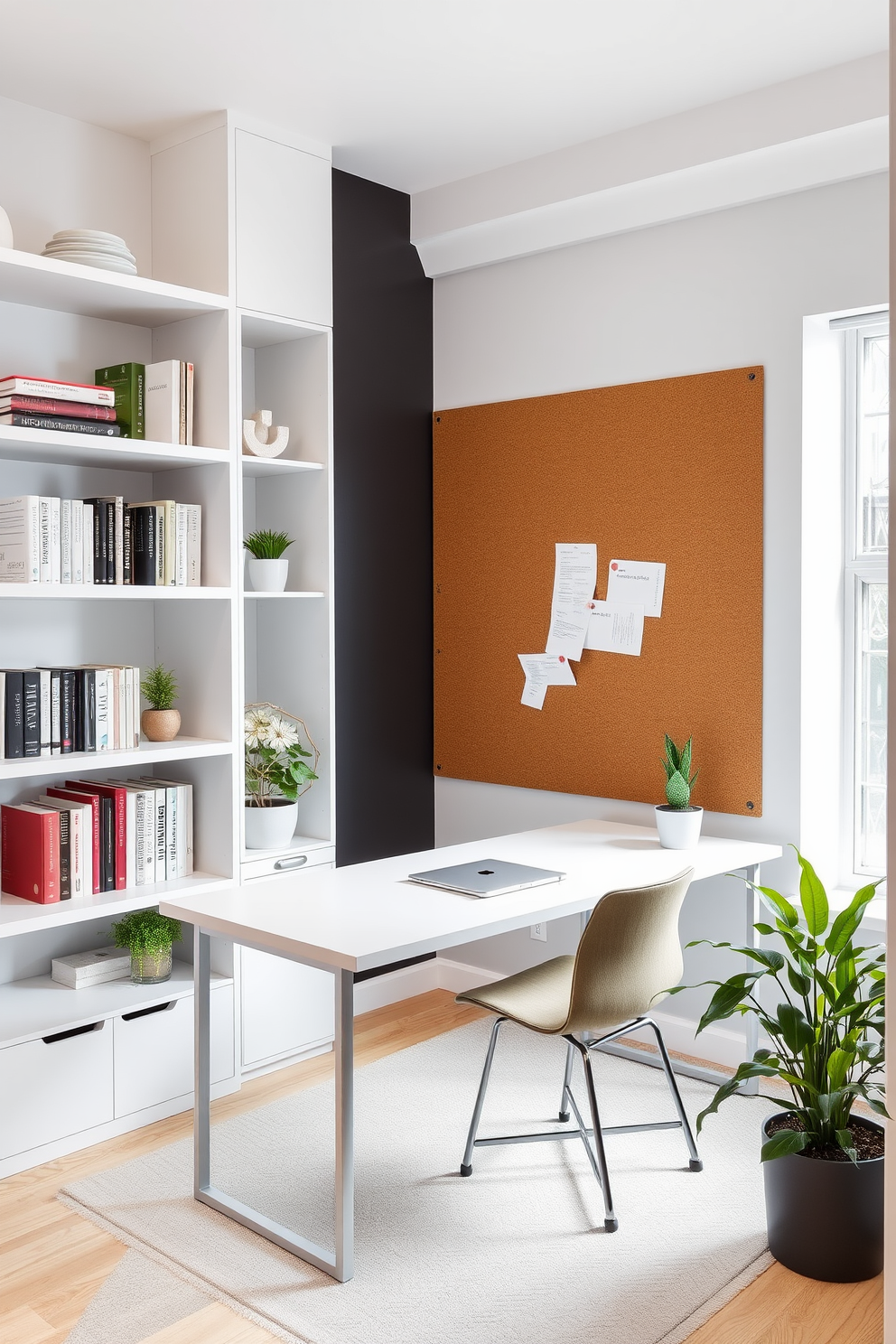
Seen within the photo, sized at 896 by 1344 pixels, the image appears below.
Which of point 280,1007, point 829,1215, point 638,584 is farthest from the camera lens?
point 638,584

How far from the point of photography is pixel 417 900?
254 centimetres

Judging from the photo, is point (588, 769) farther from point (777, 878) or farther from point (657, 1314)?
point (657, 1314)

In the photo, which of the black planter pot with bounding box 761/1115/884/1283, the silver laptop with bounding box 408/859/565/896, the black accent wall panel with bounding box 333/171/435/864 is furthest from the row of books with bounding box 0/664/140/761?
the black planter pot with bounding box 761/1115/884/1283

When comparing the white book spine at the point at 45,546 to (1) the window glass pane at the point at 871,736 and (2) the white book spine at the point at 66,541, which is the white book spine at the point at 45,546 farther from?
(1) the window glass pane at the point at 871,736

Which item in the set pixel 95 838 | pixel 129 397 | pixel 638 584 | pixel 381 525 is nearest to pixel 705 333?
Result: pixel 638 584

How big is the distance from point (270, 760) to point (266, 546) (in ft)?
2.06

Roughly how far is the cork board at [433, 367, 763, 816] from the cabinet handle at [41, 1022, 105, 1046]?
4.97 ft

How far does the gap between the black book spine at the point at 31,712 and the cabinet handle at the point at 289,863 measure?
0.78 m

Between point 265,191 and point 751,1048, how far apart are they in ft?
9.01

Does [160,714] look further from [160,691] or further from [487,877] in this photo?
[487,877]

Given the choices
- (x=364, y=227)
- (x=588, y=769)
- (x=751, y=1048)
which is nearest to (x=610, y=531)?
(x=588, y=769)

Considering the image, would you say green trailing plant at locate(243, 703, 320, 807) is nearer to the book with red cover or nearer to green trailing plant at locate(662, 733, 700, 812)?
the book with red cover

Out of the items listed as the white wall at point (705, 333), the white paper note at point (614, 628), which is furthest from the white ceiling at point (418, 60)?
the white paper note at point (614, 628)

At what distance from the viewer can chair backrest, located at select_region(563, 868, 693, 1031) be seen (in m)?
2.31
